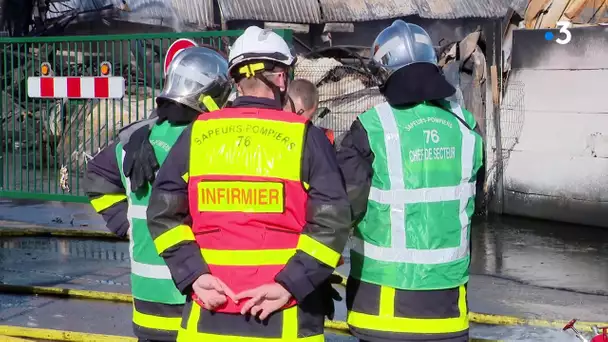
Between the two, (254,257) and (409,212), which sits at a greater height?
(409,212)

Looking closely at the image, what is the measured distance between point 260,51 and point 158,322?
4.85ft

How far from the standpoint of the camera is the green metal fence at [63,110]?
9.79m

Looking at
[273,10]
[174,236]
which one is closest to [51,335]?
[174,236]

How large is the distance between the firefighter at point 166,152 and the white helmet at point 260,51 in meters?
0.75

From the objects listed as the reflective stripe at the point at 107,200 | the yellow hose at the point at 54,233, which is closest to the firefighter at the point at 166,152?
the reflective stripe at the point at 107,200

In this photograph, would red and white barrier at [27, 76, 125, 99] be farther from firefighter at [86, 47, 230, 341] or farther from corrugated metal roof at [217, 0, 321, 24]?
corrugated metal roof at [217, 0, 321, 24]

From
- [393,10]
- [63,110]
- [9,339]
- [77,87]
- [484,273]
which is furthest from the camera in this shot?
[393,10]

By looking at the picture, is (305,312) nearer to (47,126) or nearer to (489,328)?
(489,328)

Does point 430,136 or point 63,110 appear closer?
point 430,136

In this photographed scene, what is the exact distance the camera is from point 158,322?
4500mm

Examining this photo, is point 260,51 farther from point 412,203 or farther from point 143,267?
point 143,267

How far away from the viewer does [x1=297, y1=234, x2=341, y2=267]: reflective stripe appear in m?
3.45

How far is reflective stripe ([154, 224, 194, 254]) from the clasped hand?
168 millimetres

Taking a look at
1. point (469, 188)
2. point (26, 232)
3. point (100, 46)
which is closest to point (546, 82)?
point (100, 46)
